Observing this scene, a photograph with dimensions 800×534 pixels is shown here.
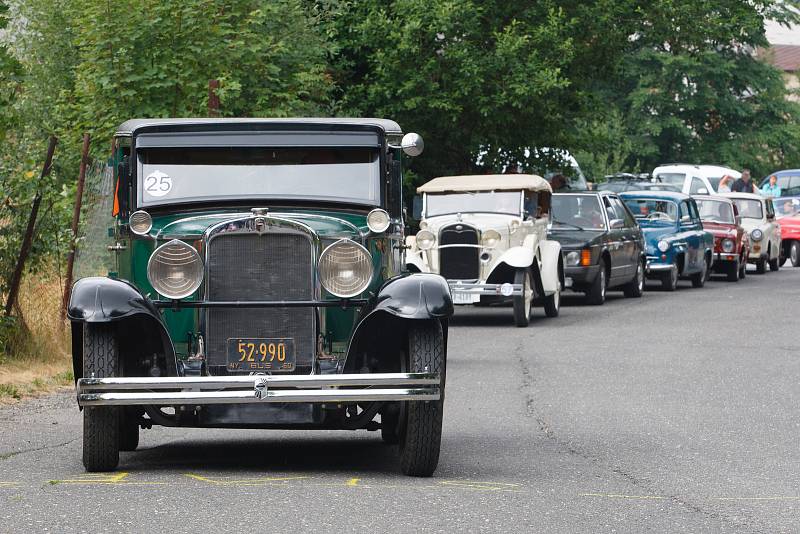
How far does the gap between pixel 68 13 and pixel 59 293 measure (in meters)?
5.99

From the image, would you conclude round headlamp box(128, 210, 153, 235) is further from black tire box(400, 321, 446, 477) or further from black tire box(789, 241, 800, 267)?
Answer: black tire box(789, 241, 800, 267)

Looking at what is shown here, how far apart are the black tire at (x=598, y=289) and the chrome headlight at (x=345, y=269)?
1573 centimetres

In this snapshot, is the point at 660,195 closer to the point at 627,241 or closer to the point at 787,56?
the point at 627,241

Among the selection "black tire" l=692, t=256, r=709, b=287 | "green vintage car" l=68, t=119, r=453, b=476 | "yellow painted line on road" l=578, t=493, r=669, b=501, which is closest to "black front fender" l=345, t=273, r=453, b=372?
"green vintage car" l=68, t=119, r=453, b=476

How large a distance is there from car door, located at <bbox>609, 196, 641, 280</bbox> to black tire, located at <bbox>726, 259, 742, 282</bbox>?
233 inches

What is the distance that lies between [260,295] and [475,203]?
12956 mm

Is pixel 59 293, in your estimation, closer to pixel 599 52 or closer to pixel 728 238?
pixel 599 52

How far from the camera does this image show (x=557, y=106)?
28.2m

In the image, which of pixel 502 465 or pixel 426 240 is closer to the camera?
pixel 502 465

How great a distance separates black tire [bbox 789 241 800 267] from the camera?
39.8 meters

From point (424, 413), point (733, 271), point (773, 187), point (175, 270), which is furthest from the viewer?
point (773, 187)

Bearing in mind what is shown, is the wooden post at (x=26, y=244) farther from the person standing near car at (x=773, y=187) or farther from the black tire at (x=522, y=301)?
the person standing near car at (x=773, y=187)

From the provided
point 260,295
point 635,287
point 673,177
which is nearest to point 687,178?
point 673,177

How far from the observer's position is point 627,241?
25.7 m
